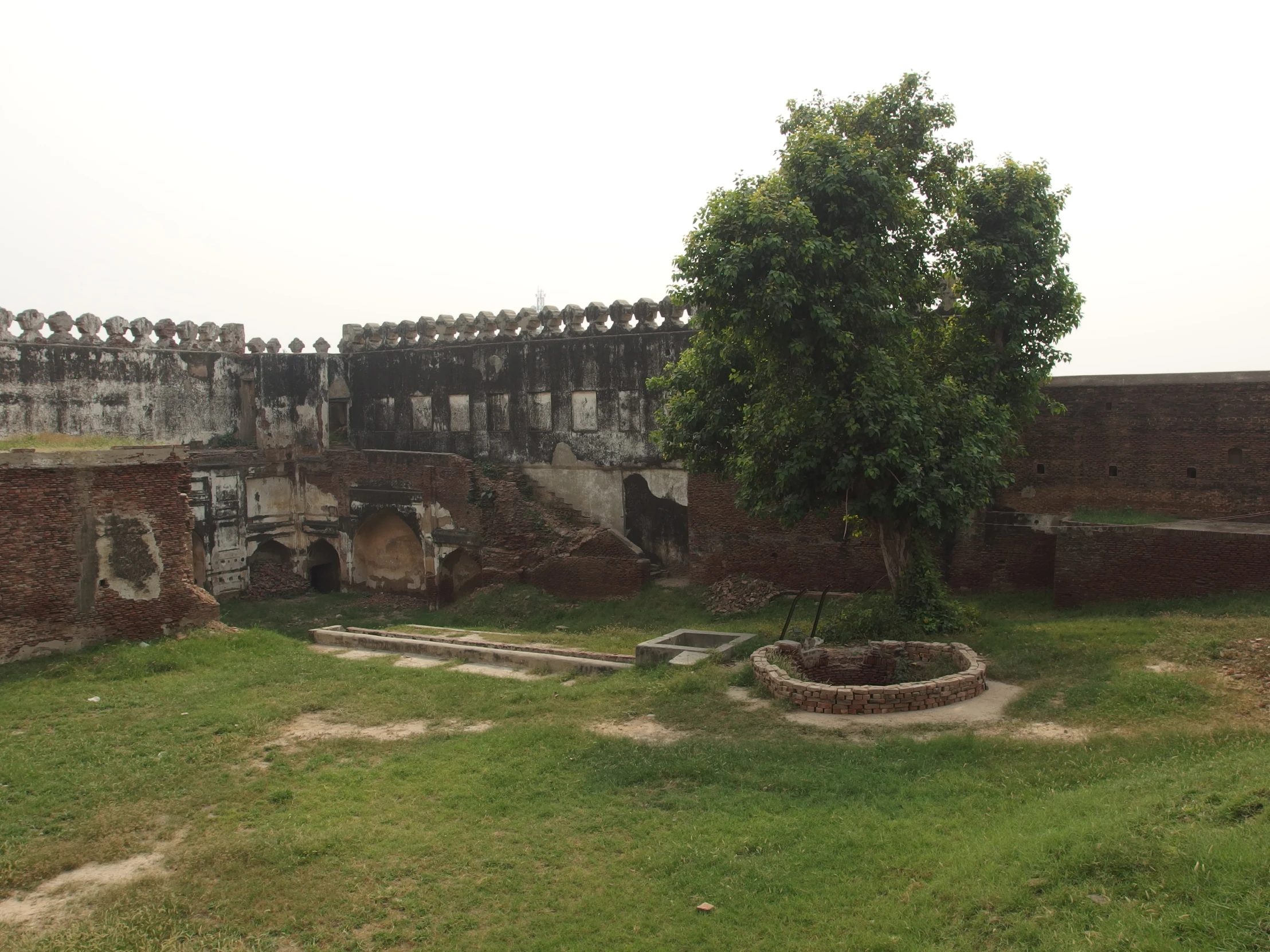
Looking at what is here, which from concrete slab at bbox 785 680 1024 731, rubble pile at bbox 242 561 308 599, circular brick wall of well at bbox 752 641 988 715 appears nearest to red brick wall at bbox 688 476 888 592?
circular brick wall of well at bbox 752 641 988 715

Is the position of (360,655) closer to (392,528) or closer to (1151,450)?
→ (392,528)

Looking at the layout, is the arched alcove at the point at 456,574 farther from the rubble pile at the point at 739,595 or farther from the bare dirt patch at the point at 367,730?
the bare dirt patch at the point at 367,730

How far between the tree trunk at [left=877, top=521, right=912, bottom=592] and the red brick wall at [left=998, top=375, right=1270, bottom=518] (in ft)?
11.9

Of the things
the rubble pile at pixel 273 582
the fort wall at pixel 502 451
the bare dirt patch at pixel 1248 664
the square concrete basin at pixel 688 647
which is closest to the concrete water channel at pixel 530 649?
the square concrete basin at pixel 688 647

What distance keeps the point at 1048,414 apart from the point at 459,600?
10.8m

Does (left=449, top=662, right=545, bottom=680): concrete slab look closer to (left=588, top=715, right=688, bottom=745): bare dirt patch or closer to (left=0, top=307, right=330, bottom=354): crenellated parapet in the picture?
(left=588, top=715, right=688, bottom=745): bare dirt patch

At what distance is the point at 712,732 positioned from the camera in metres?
8.53

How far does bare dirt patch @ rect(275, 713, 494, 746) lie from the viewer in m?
9.20

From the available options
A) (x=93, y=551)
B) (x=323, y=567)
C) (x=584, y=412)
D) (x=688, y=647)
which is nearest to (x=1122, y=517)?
(x=688, y=647)

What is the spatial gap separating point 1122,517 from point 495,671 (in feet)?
28.2

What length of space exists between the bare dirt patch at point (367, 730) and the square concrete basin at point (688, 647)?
2.34m

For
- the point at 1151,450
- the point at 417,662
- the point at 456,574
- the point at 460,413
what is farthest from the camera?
the point at 460,413

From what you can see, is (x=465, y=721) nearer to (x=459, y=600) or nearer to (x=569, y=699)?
(x=569, y=699)

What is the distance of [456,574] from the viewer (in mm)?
19078
